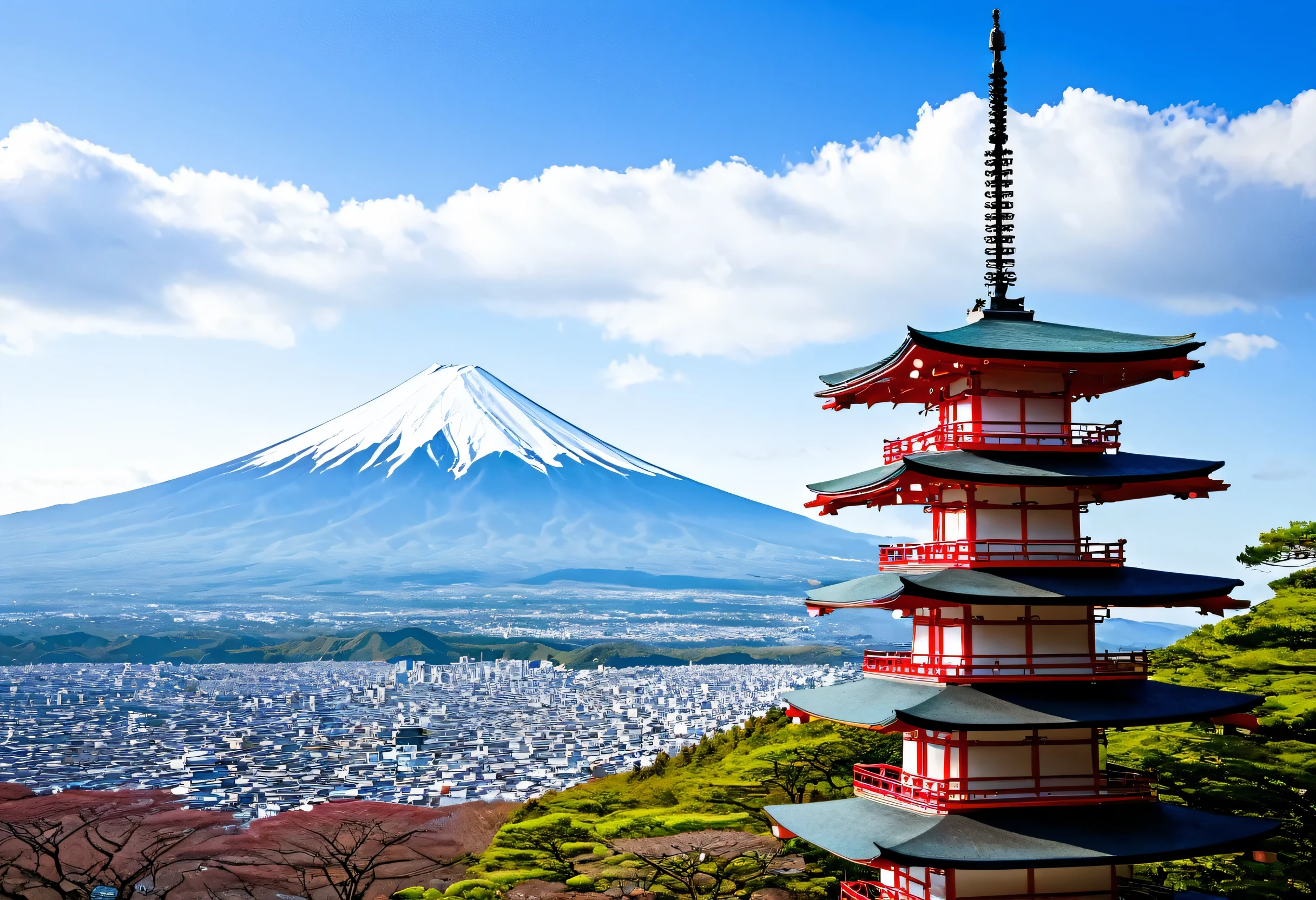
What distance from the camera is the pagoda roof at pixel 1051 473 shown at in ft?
40.1

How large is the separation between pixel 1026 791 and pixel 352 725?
49800 millimetres

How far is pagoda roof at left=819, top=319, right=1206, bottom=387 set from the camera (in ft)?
40.5

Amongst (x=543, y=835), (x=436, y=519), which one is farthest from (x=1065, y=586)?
(x=436, y=519)

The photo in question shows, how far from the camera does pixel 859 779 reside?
1373 centimetres

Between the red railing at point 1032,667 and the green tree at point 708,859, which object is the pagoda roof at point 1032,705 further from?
the green tree at point 708,859

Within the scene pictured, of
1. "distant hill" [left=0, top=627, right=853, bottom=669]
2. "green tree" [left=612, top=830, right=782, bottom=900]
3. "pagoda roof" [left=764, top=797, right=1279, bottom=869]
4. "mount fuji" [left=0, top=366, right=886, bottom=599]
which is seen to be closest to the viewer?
"pagoda roof" [left=764, top=797, right=1279, bottom=869]

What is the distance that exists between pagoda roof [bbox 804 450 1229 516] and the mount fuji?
416 ft

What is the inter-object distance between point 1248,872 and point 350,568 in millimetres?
133445

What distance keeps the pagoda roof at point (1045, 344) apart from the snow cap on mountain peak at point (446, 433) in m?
148

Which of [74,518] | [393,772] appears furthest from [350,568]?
[393,772]

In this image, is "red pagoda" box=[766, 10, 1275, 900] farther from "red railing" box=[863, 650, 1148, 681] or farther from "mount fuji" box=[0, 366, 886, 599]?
"mount fuji" box=[0, 366, 886, 599]

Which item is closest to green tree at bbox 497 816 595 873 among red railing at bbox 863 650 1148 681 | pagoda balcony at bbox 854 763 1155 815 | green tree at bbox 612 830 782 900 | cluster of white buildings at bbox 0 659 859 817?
green tree at bbox 612 830 782 900

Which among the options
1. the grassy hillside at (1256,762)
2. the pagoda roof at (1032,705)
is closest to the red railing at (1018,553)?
the pagoda roof at (1032,705)

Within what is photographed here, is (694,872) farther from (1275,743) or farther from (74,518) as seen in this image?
(74,518)
